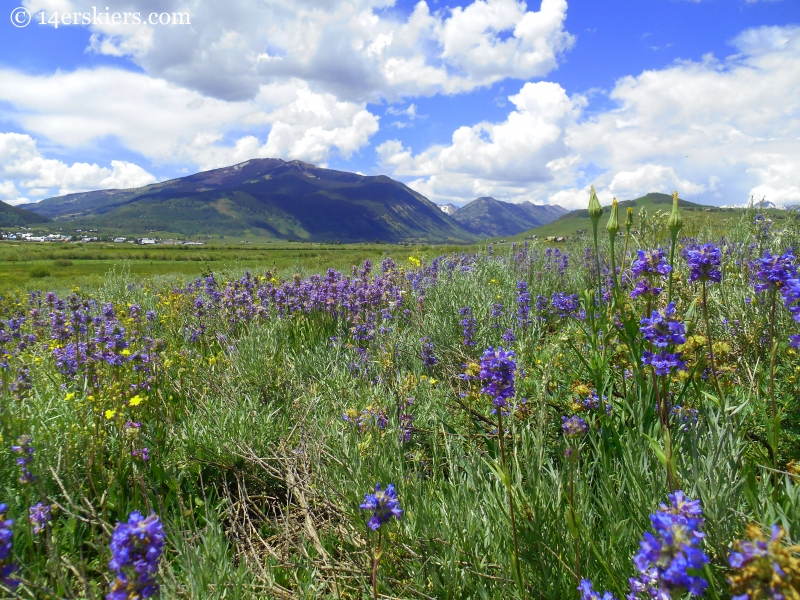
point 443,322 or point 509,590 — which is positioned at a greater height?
point 443,322

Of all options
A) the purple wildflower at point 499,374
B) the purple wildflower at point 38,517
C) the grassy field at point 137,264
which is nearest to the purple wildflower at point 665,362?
the purple wildflower at point 499,374

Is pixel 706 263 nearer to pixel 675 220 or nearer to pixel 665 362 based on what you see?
pixel 675 220

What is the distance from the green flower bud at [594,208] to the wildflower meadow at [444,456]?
6.3 inches

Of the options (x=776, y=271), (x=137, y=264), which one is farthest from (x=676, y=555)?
(x=137, y=264)

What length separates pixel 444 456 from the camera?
280 cm

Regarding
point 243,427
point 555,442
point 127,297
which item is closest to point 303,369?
point 243,427

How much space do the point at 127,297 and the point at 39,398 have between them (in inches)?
245

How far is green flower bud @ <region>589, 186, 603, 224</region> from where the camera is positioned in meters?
2.34

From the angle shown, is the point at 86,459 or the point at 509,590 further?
the point at 86,459

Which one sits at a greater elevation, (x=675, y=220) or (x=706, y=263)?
(x=675, y=220)

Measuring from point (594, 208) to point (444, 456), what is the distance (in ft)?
5.78

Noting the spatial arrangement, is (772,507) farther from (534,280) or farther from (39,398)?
(534,280)

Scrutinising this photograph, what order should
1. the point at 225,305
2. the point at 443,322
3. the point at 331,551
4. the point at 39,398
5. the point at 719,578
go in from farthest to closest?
the point at 225,305 → the point at 443,322 → the point at 39,398 → the point at 331,551 → the point at 719,578

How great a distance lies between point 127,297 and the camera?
9.12m
